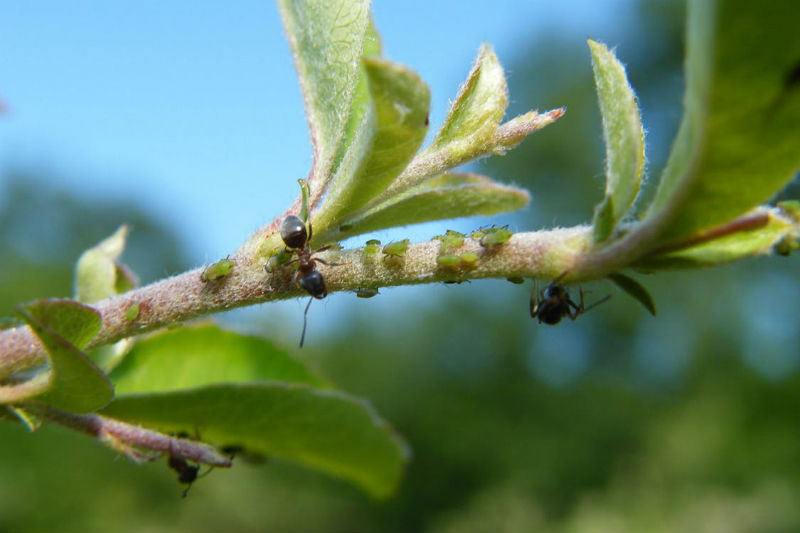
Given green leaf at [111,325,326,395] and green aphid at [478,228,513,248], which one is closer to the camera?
green aphid at [478,228,513,248]

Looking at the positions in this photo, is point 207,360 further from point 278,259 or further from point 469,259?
point 469,259

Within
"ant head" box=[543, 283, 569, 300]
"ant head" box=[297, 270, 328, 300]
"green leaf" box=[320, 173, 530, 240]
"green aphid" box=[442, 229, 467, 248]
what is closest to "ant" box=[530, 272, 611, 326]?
"ant head" box=[543, 283, 569, 300]

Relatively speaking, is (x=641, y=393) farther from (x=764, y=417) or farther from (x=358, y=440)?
(x=358, y=440)

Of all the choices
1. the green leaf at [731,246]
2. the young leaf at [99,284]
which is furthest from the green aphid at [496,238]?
the young leaf at [99,284]

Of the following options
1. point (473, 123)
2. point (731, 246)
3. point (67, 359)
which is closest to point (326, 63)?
point (473, 123)

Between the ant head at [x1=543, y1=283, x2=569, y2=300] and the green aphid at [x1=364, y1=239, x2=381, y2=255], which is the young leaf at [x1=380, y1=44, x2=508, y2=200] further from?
the ant head at [x1=543, y1=283, x2=569, y2=300]

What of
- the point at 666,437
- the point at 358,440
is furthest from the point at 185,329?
the point at 666,437

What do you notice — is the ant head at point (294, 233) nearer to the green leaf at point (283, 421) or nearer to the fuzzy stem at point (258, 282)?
the fuzzy stem at point (258, 282)
